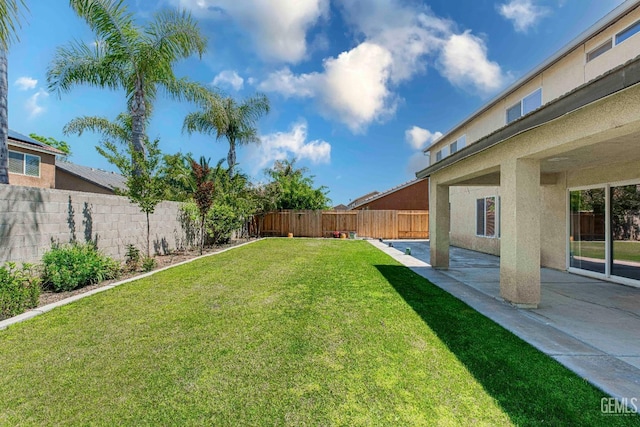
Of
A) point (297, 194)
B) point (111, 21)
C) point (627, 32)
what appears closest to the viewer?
point (627, 32)

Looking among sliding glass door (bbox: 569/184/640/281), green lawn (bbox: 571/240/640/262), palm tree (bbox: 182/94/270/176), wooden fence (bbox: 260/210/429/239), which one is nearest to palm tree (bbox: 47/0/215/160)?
palm tree (bbox: 182/94/270/176)

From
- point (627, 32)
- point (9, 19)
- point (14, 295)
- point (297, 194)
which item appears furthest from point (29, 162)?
point (627, 32)

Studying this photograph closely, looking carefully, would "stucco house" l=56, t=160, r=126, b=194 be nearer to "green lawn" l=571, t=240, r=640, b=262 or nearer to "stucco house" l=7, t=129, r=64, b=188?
"stucco house" l=7, t=129, r=64, b=188

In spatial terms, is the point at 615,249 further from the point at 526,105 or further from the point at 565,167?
the point at 526,105

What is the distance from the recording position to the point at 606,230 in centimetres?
751

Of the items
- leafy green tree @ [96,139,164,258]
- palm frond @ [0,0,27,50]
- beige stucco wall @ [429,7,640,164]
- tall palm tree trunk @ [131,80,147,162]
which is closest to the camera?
palm frond @ [0,0,27,50]

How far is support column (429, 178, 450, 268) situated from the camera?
9055 millimetres

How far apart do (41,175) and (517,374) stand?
2225 cm

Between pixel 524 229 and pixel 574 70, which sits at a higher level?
pixel 574 70

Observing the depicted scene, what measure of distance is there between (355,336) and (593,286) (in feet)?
21.3

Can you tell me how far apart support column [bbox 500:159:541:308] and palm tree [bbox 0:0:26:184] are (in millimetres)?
8994

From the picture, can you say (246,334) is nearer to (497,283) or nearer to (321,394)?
(321,394)

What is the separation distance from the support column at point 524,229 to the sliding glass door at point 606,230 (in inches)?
147

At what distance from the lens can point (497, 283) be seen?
7332 mm
